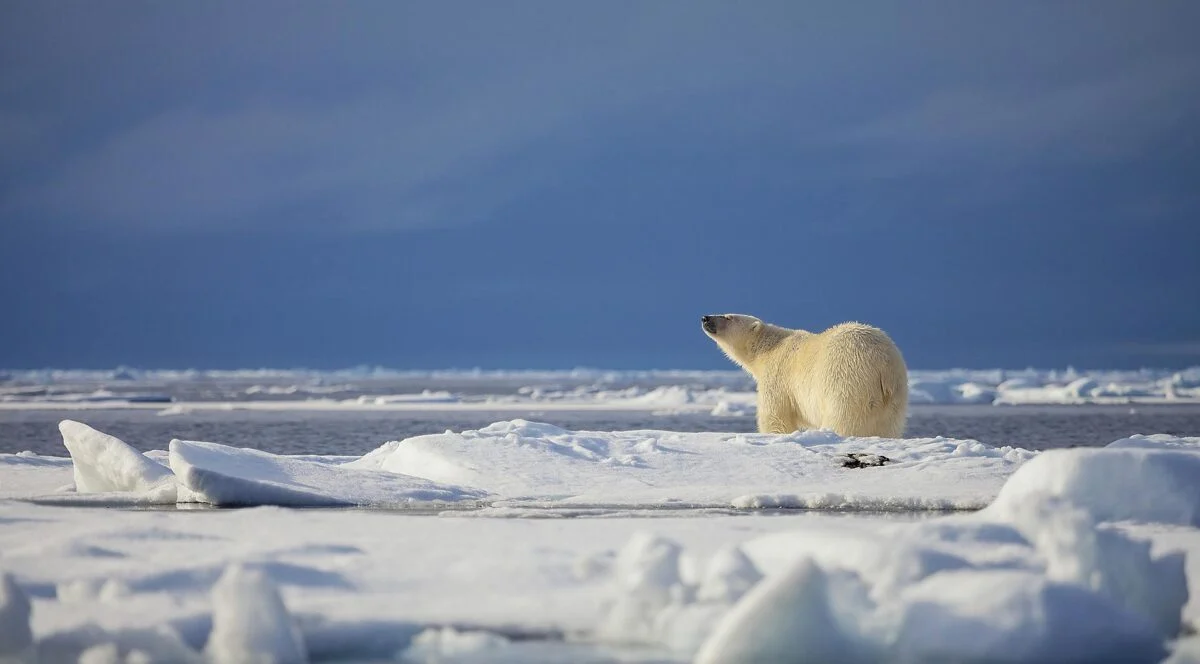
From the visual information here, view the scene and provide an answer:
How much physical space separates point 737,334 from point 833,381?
6.04 ft

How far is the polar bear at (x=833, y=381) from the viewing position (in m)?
9.39

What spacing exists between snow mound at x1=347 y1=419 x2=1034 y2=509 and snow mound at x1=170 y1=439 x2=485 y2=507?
1.58 feet

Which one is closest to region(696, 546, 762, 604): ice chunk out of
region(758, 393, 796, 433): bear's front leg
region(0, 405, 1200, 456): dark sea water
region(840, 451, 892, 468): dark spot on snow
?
region(840, 451, 892, 468): dark spot on snow

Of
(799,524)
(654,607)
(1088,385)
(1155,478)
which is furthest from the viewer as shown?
(1088,385)

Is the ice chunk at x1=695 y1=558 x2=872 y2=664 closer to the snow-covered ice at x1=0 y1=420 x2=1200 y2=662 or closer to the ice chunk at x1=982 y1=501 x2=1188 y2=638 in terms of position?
the snow-covered ice at x1=0 y1=420 x2=1200 y2=662

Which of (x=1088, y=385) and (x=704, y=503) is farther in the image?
(x=1088, y=385)

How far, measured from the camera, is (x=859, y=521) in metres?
5.50

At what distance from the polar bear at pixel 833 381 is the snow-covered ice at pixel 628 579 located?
3.01 meters

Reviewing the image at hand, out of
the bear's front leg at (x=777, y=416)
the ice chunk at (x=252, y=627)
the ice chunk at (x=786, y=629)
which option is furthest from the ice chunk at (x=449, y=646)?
the bear's front leg at (x=777, y=416)

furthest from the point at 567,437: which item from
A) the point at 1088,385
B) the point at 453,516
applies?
the point at 1088,385

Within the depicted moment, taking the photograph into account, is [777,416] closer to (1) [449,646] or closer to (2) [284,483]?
(2) [284,483]

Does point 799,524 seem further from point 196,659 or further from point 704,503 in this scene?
point 196,659

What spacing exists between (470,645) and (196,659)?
716 mm

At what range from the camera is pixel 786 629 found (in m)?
3.01
